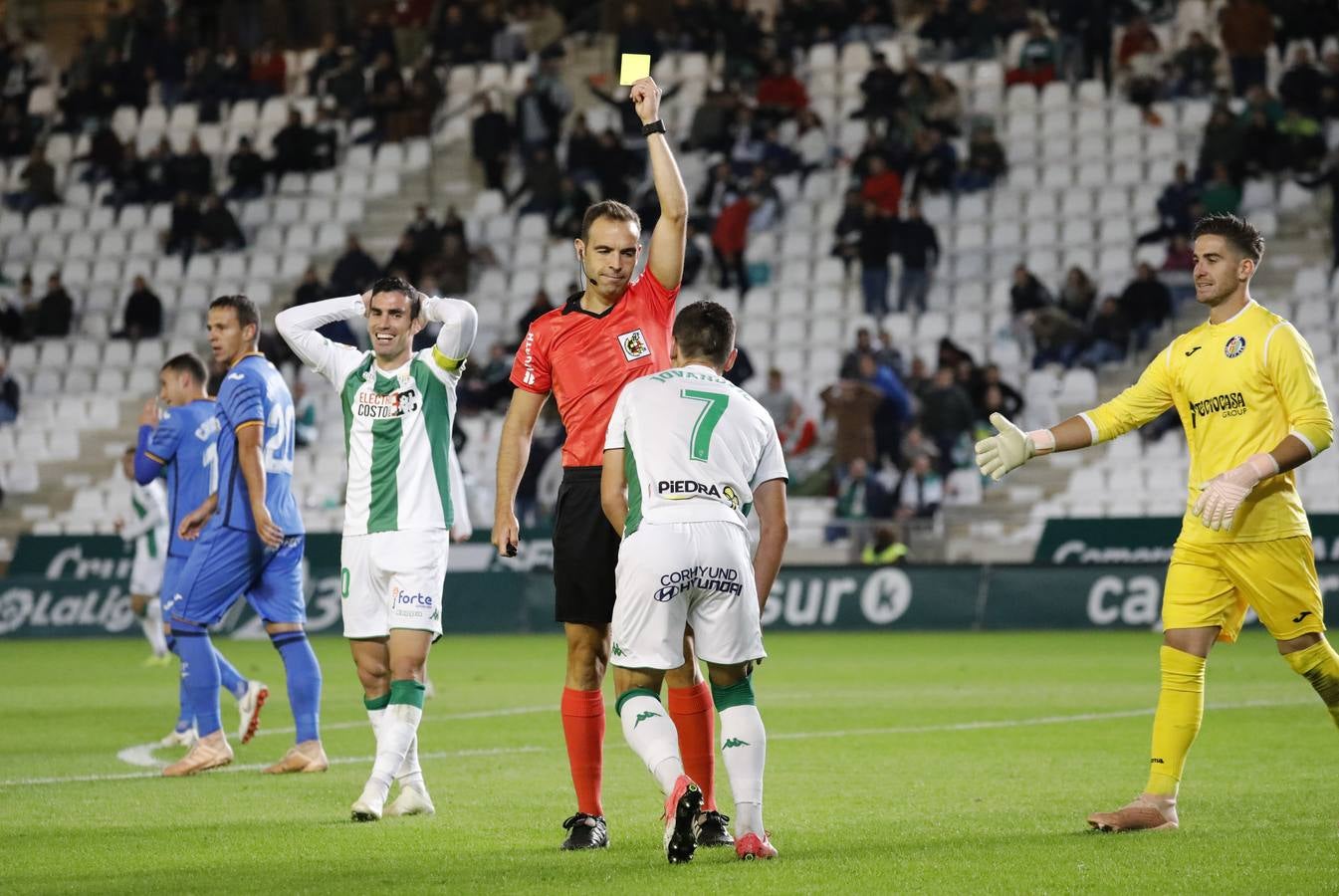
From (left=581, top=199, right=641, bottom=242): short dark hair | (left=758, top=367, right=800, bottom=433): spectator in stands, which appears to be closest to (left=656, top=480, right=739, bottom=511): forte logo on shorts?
(left=581, top=199, right=641, bottom=242): short dark hair

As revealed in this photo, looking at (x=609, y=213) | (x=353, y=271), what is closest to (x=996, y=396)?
(x=353, y=271)

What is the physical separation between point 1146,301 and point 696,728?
17.8 metres

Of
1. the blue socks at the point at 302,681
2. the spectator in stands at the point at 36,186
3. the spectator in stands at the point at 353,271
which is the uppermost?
the spectator in stands at the point at 36,186

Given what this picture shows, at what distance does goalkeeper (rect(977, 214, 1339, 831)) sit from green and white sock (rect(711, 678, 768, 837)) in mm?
1464

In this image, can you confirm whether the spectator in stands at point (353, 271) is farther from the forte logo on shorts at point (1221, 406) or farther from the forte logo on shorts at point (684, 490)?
the forte logo on shorts at point (684, 490)

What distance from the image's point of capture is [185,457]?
10.5 meters

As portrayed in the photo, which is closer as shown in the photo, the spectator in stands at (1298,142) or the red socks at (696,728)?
the red socks at (696,728)

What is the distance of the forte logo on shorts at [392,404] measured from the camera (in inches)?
317

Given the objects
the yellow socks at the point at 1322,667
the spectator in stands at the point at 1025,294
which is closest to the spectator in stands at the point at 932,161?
the spectator in stands at the point at 1025,294

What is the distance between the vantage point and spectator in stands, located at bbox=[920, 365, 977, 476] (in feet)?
71.8

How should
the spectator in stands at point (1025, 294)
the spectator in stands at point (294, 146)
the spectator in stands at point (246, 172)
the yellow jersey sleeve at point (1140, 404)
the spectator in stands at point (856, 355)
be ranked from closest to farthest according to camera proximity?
the yellow jersey sleeve at point (1140, 404), the spectator in stands at point (856, 355), the spectator in stands at point (1025, 294), the spectator in stands at point (294, 146), the spectator in stands at point (246, 172)

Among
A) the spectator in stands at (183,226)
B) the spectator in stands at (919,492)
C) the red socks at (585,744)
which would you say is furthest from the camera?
the spectator in stands at (183,226)

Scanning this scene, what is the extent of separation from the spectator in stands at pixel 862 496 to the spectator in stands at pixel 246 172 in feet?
42.7

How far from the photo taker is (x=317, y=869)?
6242 mm
